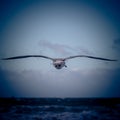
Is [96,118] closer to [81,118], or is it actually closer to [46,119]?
[81,118]

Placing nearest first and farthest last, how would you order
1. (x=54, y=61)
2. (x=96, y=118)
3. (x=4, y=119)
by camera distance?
(x=54, y=61)
(x=4, y=119)
(x=96, y=118)

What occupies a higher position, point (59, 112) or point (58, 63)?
point (58, 63)

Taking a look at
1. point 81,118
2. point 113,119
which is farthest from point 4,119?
point 113,119

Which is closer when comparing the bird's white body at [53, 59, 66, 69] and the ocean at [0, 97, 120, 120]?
the bird's white body at [53, 59, 66, 69]

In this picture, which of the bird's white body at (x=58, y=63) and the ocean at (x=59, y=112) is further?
the ocean at (x=59, y=112)

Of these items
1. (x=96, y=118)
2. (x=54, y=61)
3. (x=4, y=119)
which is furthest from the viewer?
(x=96, y=118)

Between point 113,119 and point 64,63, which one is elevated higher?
point 64,63

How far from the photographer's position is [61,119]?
18031 millimetres

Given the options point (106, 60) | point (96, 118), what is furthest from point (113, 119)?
point (106, 60)

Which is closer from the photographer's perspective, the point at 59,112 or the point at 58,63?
the point at 58,63

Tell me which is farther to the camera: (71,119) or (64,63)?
(71,119)

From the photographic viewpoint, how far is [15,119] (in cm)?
1789

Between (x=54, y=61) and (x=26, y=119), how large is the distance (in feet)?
27.0

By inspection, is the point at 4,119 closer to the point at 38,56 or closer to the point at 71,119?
the point at 71,119
